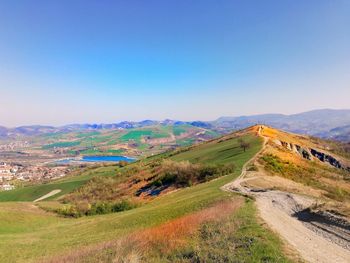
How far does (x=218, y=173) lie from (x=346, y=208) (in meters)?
33.7

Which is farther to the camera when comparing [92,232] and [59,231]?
[59,231]

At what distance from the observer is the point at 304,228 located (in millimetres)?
22141

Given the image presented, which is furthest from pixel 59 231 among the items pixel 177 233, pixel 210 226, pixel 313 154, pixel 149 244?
pixel 313 154

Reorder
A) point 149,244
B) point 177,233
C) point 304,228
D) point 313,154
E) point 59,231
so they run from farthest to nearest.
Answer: point 313,154
point 59,231
point 304,228
point 177,233
point 149,244

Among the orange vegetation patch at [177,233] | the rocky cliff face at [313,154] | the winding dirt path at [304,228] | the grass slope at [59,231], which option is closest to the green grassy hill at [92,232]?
the grass slope at [59,231]

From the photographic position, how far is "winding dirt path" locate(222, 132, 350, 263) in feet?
53.8

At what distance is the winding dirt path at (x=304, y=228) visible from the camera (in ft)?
53.8

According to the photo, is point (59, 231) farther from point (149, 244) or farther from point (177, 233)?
point (177, 233)

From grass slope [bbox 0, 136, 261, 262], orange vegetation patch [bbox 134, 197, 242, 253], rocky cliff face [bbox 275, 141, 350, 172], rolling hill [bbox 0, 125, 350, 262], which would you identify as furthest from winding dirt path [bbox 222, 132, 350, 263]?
rocky cliff face [bbox 275, 141, 350, 172]

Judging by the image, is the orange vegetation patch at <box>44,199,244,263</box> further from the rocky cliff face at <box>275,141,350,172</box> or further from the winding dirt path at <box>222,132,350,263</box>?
the rocky cliff face at <box>275,141,350,172</box>

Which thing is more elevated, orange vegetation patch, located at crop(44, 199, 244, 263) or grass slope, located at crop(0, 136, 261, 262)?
orange vegetation patch, located at crop(44, 199, 244, 263)

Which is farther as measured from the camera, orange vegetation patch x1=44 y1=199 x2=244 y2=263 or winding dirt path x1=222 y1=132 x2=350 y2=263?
orange vegetation patch x1=44 y1=199 x2=244 y2=263

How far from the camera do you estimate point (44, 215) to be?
161 feet

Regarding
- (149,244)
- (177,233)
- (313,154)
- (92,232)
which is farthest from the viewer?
(313,154)
